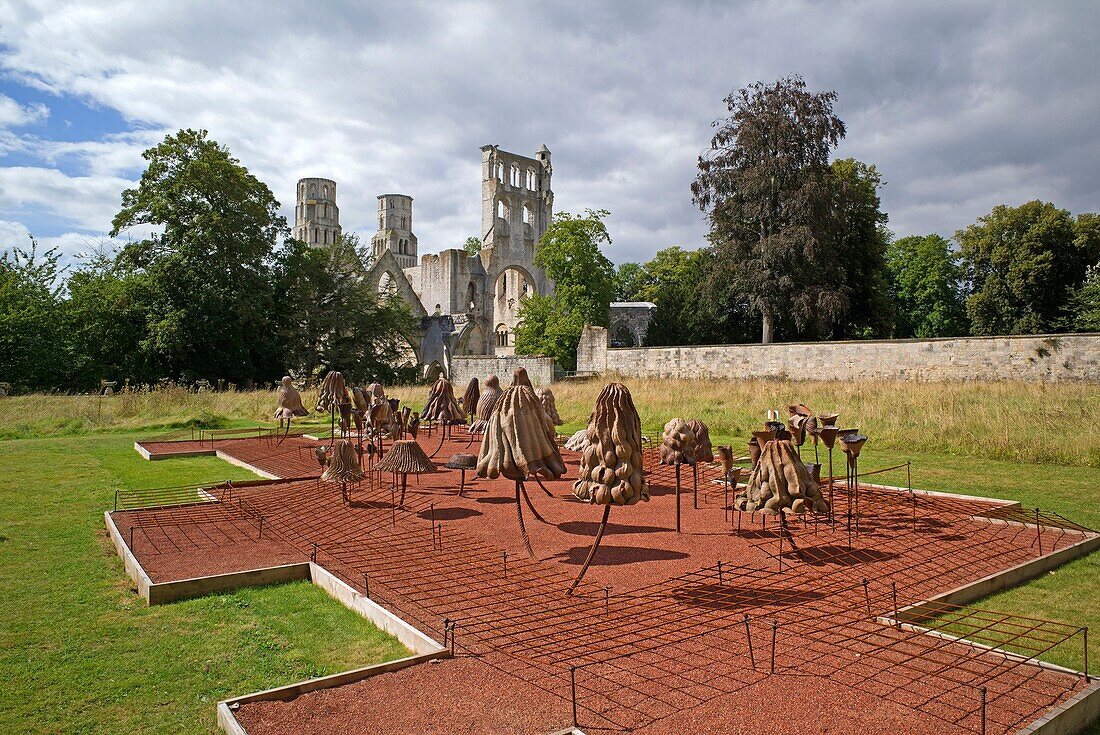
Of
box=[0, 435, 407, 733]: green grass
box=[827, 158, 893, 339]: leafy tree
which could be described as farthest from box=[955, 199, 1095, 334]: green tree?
box=[0, 435, 407, 733]: green grass

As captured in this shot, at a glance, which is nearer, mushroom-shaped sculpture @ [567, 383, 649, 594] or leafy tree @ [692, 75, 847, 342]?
mushroom-shaped sculpture @ [567, 383, 649, 594]

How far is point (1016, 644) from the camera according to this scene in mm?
5125

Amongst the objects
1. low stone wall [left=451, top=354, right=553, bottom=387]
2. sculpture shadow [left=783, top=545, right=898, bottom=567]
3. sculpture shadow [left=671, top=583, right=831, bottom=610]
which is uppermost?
low stone wall [left=451, top=354, right=553, bottom=387]

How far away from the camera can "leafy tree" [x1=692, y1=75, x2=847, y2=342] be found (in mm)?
32219

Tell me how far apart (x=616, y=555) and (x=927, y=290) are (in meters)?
55.0

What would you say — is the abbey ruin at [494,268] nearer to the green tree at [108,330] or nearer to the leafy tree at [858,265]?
the green tree at [108,330]

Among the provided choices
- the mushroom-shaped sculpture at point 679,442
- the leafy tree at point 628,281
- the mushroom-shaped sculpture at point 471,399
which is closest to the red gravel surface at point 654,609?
the mushroom-shaped sculpture at point 679,442

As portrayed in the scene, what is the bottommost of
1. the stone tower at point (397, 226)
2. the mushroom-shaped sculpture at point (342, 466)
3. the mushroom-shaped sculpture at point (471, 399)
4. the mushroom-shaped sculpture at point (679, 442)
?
the mushroom-shaped sculpture at point (342, 466)

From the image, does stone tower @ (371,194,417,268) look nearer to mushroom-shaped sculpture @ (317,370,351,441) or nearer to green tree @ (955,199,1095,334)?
green tree @ (955,199,1095,334)

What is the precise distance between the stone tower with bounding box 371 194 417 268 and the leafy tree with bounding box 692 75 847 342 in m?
71.5

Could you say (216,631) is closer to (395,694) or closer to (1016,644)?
(395,694)

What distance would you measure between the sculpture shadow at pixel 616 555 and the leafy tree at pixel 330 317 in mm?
30273

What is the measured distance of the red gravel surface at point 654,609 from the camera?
4.07m

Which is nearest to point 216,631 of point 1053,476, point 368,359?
point 1053,476
